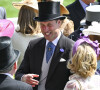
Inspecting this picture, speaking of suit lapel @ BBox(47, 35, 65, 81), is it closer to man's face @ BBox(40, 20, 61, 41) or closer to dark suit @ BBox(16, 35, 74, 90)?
dark suit @ BBox(16, 35, 74, 90)

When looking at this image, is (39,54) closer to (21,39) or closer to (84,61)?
(21,39)

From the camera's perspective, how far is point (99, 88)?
3.52 meters

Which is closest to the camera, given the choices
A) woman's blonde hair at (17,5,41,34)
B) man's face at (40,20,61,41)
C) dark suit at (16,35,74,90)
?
dark suit at (16,35,74,90)

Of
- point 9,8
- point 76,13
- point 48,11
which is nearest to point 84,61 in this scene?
point 48,11

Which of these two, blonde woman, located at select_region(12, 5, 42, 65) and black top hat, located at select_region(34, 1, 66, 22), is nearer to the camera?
black top hat, located at select_region(34, 1, 66, 22)

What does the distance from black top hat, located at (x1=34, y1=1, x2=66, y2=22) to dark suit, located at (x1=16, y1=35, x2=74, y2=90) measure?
346 mm

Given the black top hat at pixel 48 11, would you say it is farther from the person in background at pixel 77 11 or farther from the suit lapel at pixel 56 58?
the person in background at pixel 77 11

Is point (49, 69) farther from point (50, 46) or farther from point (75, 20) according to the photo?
point (75, 20)

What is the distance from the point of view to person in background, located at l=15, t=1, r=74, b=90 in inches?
164

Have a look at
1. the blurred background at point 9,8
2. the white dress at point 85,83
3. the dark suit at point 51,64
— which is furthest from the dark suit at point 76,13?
the blurred background at point 9,8

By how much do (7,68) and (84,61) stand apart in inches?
38.6

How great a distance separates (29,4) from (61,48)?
1.44m

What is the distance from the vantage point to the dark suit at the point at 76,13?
22.4 ft

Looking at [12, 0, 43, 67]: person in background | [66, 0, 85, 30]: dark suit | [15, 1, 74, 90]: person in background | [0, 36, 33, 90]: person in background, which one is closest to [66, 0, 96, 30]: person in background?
[66, 0, 85, 30]: dark suit
